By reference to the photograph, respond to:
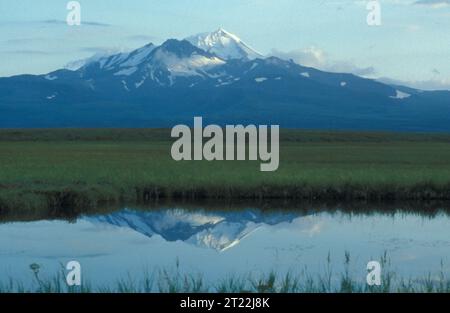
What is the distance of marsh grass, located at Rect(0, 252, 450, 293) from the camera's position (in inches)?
556

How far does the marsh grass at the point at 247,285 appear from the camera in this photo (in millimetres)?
14133

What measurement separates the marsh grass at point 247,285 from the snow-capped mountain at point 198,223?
19.7 feet

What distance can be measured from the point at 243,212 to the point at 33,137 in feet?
258

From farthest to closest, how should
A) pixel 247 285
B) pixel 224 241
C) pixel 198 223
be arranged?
pixel 198 223
pixel 224 241
pixel 247 285

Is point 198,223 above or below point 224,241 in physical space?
above

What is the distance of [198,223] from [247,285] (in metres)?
11.6

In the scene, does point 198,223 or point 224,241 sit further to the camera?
point 198,223

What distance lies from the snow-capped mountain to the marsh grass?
19.7 ft

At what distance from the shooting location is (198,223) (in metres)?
27.9

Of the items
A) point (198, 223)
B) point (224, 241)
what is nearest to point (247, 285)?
point (224, 241)

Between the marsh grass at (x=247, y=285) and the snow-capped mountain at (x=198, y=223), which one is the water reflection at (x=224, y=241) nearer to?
the snow-capped mountain at (x=198, y=223)

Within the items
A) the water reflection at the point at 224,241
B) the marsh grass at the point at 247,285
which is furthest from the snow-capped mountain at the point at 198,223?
the marsh grass at the point at 247,285

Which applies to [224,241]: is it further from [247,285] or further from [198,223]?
[247,285]
